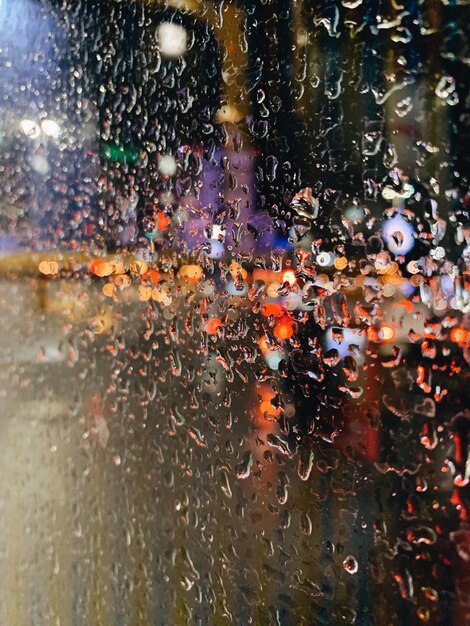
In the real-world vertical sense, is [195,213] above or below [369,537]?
above

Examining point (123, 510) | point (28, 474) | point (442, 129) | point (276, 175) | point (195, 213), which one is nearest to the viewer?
point (442, 129)

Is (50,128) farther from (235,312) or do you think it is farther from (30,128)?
(235,312)

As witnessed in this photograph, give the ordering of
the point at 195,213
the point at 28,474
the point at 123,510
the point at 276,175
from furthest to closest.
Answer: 1. the point at 28,474
2. the point at 123,510
3. the point at 195,213
4. the point at 276,175

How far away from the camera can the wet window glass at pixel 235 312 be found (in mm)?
441

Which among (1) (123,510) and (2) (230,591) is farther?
(1) (123,510)

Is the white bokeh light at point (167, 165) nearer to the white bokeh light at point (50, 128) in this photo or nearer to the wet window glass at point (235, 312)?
the wet window glass at point (235, 312)

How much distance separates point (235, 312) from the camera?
24.1 inches

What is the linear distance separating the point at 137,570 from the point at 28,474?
0.29 m

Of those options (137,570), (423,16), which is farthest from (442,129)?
(137,570)

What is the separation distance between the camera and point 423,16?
1.43ft

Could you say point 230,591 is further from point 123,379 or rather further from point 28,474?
point 28,474

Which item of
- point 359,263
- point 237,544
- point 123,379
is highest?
point 359,263

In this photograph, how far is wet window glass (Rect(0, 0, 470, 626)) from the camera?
1.45 ft

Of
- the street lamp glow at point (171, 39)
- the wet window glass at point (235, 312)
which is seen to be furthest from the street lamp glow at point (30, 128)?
the street lamp glow at point (171, 39)
